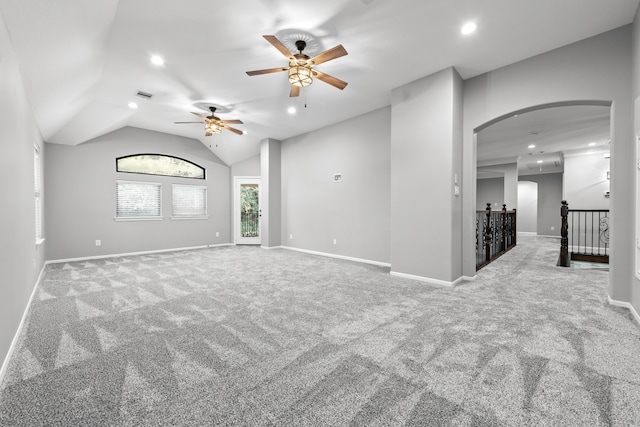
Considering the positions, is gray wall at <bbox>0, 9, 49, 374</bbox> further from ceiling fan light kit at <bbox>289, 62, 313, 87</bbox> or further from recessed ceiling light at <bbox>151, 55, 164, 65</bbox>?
ceiling fan light kit at <bbox>289, 62, 313, 87</bbox>

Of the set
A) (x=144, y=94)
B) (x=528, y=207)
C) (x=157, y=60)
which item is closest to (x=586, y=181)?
(x=528, y=207)

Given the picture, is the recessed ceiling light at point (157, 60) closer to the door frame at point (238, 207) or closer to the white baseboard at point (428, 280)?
the white baseboard at point (428, 280)

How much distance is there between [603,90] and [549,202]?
36.6ft

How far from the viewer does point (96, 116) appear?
5273mm

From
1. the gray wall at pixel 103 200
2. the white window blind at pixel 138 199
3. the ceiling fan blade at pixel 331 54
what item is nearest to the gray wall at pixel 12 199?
the ceiling fan blade at pixel 331 54

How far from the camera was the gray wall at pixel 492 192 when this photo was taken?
13227mm

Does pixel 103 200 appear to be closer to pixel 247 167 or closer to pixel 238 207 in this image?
pixel 238 207

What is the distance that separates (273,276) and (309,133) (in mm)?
3983

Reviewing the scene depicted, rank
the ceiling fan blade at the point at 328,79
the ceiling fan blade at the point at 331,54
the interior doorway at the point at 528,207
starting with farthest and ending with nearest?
the interior doorway at the point at 528,207 → the ceiling fan blade at the point at 328,79 → the ceiling fan blade at the point at 331,54

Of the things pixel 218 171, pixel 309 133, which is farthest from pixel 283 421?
pixel 218 171

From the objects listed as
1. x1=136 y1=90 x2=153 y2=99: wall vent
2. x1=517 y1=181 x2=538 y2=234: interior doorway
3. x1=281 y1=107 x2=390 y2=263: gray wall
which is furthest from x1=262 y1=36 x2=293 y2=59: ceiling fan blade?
x1=517 y1=181 x2=538 y2=234: interior doorway

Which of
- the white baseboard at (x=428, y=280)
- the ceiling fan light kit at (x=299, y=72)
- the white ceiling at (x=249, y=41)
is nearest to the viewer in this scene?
the white ceiling at (x=249, y=41)

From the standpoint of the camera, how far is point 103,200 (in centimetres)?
623

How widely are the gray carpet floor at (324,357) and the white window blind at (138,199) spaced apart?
10.7 ft
